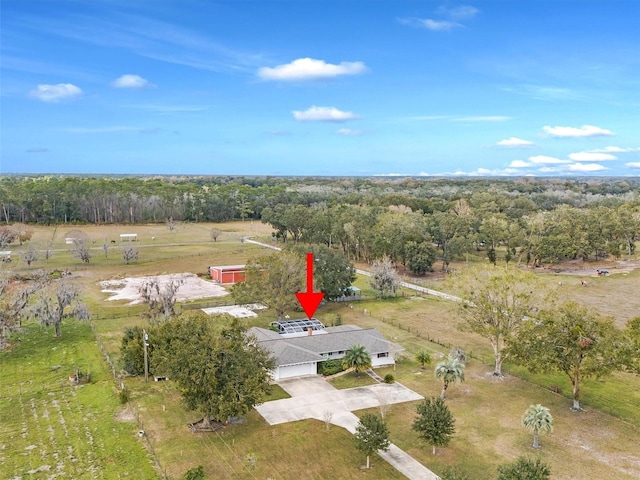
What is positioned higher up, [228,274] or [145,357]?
[145,357]

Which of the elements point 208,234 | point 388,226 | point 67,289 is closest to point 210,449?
point 67,289

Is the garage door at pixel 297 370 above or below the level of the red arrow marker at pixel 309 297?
below

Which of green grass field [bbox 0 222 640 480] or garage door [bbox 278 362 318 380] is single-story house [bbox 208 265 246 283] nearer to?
green grass field [bbox 0 222 640 480]

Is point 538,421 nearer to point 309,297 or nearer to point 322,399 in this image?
point 322,399

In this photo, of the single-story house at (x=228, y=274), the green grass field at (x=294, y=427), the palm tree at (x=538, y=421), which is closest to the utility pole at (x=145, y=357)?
the green grass field at (x=294, y=427)

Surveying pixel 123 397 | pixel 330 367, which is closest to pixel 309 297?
pixel 330 367

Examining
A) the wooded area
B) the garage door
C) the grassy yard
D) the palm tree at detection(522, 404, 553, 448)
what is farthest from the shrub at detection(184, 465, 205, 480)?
the wooded area

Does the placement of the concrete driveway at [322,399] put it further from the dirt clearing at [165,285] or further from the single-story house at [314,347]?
the dirt clearing at [165,285]
